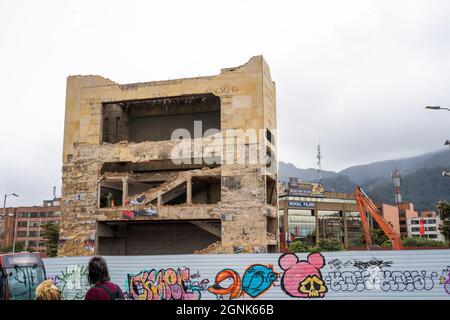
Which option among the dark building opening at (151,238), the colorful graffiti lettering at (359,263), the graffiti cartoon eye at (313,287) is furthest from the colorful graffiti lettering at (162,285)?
the dark building opening at (151,238)

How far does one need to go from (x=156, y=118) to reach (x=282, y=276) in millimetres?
34537

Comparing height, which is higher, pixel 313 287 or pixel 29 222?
pixel 29 222

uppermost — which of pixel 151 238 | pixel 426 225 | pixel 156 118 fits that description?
pixel 156 118

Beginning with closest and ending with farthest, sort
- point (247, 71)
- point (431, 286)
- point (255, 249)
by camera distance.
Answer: point (431, 286) < point (255, 249) < point (247, 71)

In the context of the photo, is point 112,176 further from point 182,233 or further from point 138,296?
point 138,296

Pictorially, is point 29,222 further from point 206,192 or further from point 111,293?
point 111,293

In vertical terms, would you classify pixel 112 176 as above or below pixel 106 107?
below

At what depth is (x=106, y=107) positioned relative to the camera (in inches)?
1951

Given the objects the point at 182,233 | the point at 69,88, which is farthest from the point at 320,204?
the point at 69,88

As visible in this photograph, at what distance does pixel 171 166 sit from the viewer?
49156mm

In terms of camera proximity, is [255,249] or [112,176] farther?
[112,176]

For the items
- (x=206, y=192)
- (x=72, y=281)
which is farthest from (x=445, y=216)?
(x=72, y=281)

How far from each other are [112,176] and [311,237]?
67.4 metres

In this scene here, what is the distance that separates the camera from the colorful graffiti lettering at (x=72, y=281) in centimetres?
2169
